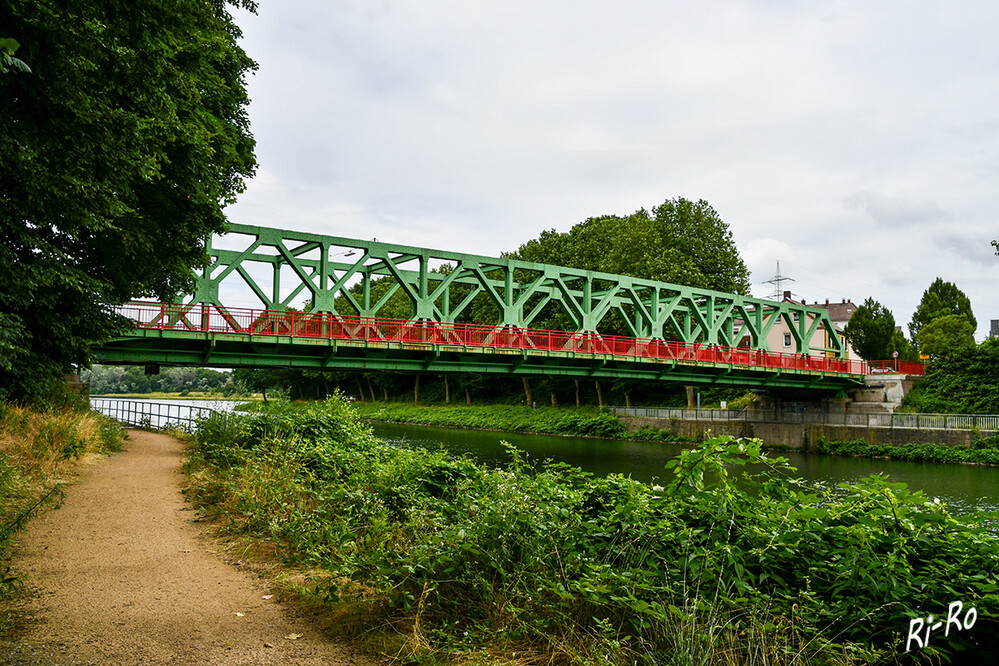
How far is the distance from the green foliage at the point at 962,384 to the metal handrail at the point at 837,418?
3.84m

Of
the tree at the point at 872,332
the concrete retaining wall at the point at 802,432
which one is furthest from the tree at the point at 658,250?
the tree at the point at 872,332

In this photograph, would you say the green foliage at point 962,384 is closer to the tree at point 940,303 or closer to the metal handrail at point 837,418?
the metal handrail at point 837,418

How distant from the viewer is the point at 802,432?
3688 cm

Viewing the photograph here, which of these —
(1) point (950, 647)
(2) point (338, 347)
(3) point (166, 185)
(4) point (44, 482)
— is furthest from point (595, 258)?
(1) point (950, 647)

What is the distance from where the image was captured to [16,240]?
9.69 metres

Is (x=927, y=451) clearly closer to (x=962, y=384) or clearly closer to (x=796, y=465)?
(x=796, y=465)

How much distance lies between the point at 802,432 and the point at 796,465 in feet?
21.0

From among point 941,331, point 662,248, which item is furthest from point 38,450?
point 941,331

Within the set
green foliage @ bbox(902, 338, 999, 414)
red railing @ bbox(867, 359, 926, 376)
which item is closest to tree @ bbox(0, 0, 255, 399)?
green foliage @ bbox(902, 338, 999, 414)

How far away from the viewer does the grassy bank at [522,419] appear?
43.7 m

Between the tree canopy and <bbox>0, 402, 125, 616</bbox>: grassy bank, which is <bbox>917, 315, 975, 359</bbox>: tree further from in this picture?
<bbox>0, 402, 125, 616</bbox>: grassy bank

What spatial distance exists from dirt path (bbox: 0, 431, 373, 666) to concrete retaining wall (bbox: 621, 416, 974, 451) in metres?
24.9

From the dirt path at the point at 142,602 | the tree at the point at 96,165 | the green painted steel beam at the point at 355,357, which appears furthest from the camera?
the green painted steel beam at the point at 355,357

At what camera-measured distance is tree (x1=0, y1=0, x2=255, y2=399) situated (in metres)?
6.89
